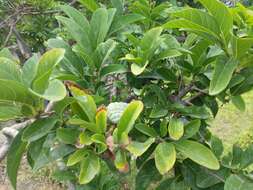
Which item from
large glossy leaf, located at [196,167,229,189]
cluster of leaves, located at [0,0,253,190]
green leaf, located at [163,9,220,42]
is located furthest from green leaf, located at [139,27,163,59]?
large glossy leaf, located at [196,167,229,189]

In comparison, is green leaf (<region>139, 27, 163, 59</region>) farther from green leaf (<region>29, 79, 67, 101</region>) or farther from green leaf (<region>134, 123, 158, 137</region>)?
green leaf (<region>29, 79, 67, 101</region>)

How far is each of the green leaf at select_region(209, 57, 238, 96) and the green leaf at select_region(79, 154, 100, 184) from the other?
0.29 metres

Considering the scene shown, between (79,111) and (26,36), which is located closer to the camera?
(79,111)

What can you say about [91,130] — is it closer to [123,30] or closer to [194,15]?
[194,15]

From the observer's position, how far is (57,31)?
82.9 inches

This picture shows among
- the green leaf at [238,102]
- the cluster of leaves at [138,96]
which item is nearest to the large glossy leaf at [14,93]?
the cluster of leaves at [138,96]

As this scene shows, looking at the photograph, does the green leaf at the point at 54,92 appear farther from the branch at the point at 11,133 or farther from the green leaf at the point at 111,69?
the green leaf at the point at 111,69

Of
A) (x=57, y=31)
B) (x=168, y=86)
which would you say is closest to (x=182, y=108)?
(x=168, y=86)

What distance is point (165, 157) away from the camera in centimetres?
97

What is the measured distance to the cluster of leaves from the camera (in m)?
0.91

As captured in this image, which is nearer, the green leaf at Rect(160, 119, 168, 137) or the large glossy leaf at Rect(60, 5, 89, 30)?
the green leaf at Rect(160, 119, 168, 137)

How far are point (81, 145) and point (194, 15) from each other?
1.20ft

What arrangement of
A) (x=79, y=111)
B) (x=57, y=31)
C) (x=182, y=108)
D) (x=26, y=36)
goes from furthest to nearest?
(x=26, y=36), (x=57, y=31), (x=182, y=108), (x=79, y=111)

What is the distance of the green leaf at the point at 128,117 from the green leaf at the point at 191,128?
0.17 metres
